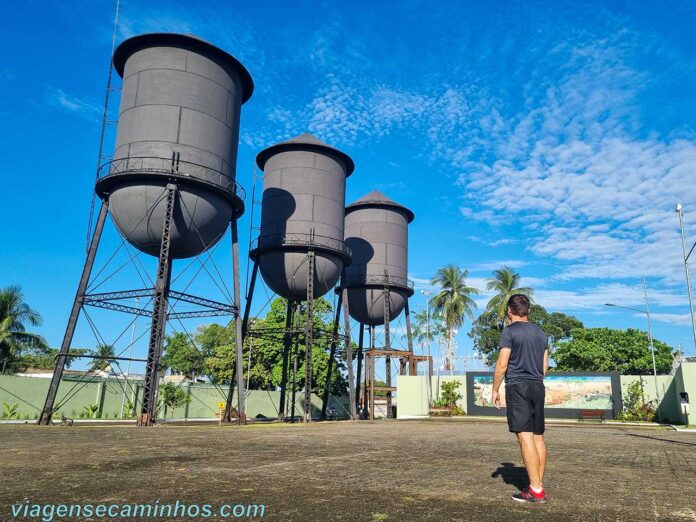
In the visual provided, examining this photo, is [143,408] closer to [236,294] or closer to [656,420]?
[236,294]

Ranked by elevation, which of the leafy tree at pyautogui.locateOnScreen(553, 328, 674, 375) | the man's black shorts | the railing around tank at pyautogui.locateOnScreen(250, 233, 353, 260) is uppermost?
the railing around tank at pyautogui.locateOnScreen(250, 233, 353, 260)

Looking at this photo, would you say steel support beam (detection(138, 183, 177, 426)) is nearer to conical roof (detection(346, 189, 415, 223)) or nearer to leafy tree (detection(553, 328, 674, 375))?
conical roof (detection(346, 189, 415, 223))

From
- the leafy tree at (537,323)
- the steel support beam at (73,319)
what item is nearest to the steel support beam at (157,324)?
the steel support beam at (73,319)

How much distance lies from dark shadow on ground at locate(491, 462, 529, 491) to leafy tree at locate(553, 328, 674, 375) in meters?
48.5

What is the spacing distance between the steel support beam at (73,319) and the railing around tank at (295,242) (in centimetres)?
816

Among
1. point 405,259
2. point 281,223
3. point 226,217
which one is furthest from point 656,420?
point 226,217

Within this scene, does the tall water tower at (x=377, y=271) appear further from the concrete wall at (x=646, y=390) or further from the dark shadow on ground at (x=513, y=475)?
the dark shadow on ground at (x=513, y=475)

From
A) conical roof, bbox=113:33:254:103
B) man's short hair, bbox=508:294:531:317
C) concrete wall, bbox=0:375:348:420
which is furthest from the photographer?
concrete wall, bbox=0:375:348:420

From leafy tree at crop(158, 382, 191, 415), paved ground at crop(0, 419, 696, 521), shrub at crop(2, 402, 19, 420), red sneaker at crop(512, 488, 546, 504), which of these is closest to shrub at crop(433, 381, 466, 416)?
leafy tree at crop(158, 382, 191, 415)

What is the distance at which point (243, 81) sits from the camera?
910 inches

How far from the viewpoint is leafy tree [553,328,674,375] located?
50156mm

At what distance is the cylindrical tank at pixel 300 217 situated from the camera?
2605 cm

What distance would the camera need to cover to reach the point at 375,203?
35.4 m

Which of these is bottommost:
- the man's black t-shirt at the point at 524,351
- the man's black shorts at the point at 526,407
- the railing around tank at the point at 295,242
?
the man's black shorts at the point at 526,407
